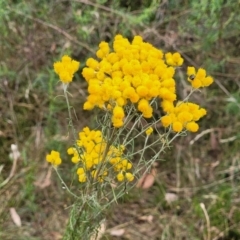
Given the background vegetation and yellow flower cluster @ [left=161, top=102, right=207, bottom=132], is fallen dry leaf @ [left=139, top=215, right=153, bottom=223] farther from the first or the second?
yellow flower cluster @ [left=161, top=102, right=207, bottom=132]

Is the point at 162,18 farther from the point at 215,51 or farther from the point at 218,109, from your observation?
the point at 218,109

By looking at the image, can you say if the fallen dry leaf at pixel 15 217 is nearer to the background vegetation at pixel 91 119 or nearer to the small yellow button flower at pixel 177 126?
the background vegetation at pixel 91 119

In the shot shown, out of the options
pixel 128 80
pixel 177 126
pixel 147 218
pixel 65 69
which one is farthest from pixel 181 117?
pixel 147 218

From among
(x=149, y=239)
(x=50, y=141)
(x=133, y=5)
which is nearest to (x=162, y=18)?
(x=133, y=5)

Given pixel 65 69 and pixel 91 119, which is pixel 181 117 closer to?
pixel 65 69

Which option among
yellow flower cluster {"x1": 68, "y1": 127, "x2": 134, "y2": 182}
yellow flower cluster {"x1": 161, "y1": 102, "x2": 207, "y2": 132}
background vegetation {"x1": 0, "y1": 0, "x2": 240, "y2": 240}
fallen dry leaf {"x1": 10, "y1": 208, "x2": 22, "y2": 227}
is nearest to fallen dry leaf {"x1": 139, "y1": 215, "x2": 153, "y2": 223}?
background vegetation {"x1": 0, "y1": 0, "x2": 240, "y2": 240}


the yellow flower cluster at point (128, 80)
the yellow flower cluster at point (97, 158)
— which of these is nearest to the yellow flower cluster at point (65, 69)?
the yellow flower cluster at point (128, 80)
